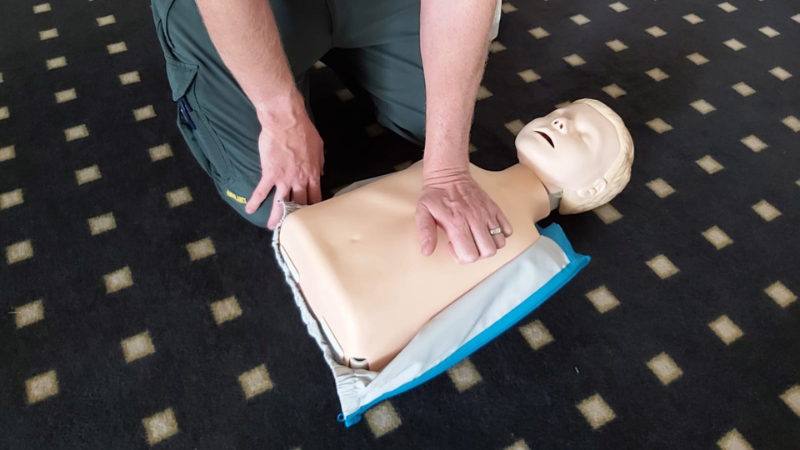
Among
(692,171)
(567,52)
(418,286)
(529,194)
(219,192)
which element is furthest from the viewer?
(567,52)

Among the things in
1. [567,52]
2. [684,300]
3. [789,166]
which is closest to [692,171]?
[789,166]

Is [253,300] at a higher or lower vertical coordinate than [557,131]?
lower

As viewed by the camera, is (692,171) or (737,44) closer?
(692,171)

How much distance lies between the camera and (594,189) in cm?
100

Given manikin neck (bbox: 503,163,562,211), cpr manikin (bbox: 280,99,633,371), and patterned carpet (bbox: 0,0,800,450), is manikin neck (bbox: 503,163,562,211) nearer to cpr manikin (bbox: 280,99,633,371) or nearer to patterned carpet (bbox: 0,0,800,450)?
cpr manikin (bbox: 280,99,633,371)

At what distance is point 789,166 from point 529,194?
2.33 feet

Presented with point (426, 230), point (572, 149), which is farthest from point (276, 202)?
point (572, 149)

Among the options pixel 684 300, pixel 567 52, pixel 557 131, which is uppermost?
pixel 557 131

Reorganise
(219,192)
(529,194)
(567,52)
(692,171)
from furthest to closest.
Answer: (567,52) → (692,171) → (219,192) → (529,194)

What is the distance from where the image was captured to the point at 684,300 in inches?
40.3

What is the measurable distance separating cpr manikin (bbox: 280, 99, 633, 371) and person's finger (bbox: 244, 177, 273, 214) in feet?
0.38

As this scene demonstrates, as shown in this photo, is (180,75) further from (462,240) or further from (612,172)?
(612,172)

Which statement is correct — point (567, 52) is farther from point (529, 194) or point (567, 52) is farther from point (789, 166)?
Result: point (529, 194)

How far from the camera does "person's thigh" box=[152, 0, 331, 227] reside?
96 centimetres
